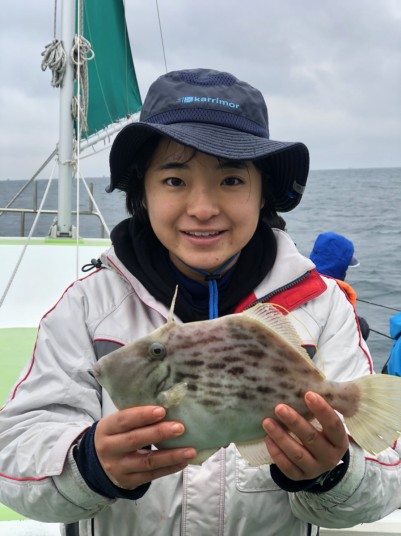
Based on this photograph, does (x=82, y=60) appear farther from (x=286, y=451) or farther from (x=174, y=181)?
(x=286, y=451)

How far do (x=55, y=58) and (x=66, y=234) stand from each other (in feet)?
6.48

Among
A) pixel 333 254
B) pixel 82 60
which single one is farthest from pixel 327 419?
pixel 82 60

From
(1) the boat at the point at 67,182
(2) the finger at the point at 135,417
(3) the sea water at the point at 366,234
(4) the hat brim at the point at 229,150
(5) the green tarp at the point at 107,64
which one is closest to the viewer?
(2) the finger at the point at 135,417

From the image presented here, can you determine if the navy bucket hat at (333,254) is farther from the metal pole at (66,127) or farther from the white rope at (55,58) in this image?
the white rope at (55,58)

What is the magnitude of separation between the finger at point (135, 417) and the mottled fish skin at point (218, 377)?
0.02m

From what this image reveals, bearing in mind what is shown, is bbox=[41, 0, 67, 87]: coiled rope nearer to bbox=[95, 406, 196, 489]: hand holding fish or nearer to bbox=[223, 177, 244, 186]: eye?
bbox=[223, 177, 244, 186]: eye

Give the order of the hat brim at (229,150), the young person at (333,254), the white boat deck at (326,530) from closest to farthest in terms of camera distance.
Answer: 1. the hat brim at (229,150)
2. the white boat deck at (326,530)
3. the young person at (333,254)

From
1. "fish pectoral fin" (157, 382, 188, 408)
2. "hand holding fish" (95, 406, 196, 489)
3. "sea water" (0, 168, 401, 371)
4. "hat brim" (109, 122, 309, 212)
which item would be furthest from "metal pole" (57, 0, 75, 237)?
"fish pectoral fin" (157, 382, 188, 408)

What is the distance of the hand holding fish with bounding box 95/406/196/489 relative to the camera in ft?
3.93

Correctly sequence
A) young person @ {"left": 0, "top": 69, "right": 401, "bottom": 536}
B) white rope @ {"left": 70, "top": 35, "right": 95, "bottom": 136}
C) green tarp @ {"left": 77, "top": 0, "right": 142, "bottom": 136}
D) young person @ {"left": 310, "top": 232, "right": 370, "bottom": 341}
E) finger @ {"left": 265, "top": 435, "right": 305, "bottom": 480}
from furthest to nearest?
green tarp @ {"left": 77, "top": 0, "right": 142, "bottom": 136}, white rope @ {"left": 70, "top": 35, "right": 95, "bottom": 136}, young person @ {"left": 310, "top": 232, "right": 370, "bottom": 341}, young person @ {"left": 0, "top": 69, "right": 401, "bottom": 536}, finger @ {"left": 265, "top": 435, "right": 305, "bottom": 480}

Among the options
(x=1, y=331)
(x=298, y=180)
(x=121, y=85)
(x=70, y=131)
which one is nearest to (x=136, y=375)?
(x=298, y=180)

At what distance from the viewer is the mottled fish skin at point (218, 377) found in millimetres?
1210

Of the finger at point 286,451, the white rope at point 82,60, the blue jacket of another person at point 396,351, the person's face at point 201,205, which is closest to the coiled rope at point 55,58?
the white rope at point 82,60

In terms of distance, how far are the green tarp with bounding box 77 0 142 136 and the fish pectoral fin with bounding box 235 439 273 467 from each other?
7.82 m
